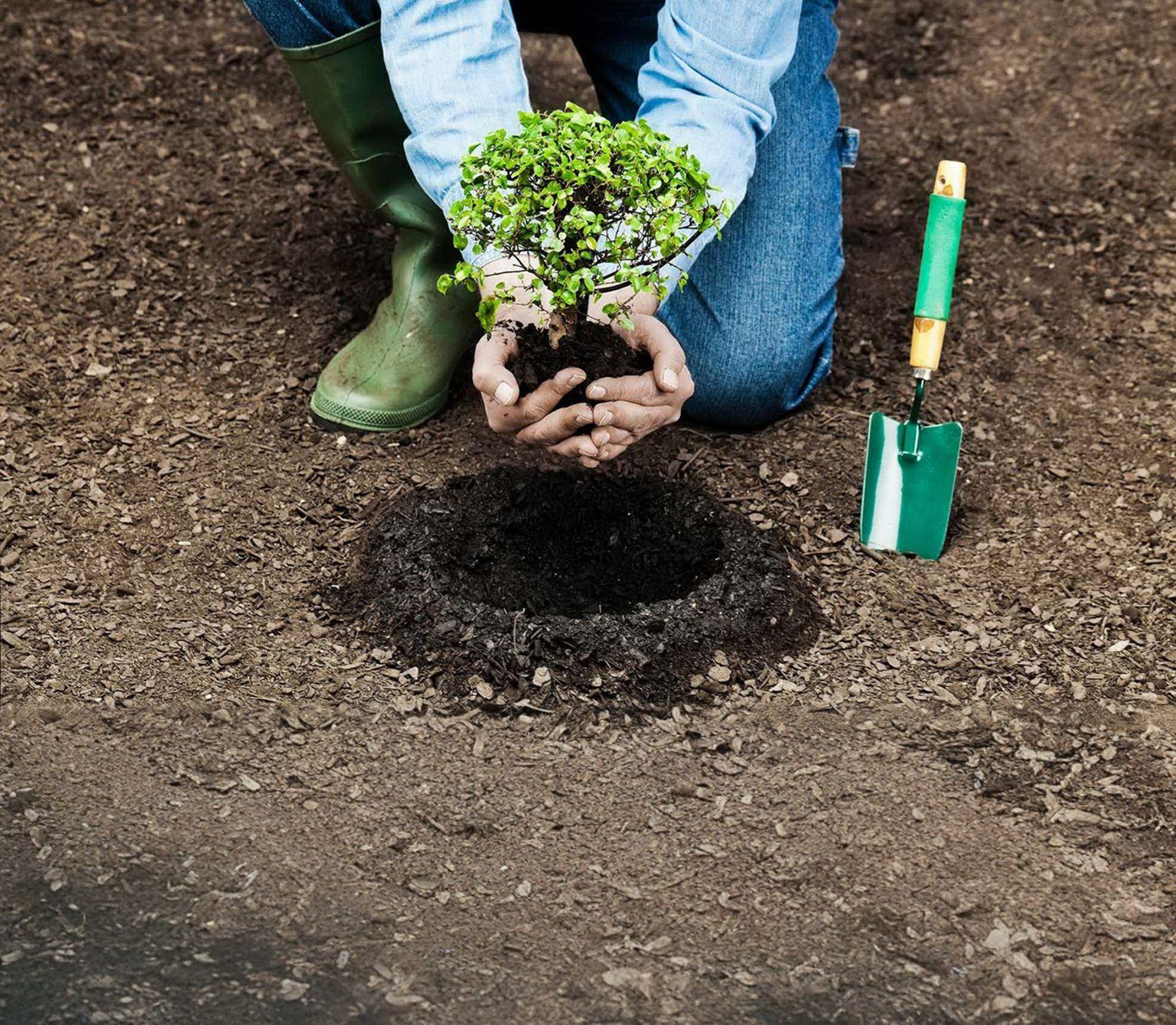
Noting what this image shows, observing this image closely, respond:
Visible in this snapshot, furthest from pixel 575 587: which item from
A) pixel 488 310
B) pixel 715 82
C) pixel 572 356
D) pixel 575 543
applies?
pixel 715 82

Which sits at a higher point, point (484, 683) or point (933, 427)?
point (933, 427)

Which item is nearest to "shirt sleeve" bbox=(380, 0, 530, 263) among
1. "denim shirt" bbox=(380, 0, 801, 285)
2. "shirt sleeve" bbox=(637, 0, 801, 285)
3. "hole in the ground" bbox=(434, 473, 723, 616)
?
"denim shirt" bbox=(380, 0, 801, 285)

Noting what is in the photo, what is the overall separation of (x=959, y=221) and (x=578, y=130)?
2.81 feet

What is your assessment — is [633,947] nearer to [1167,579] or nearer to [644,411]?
[644,411]

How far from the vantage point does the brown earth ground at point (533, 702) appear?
174 centimetres

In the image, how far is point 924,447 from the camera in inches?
96.2

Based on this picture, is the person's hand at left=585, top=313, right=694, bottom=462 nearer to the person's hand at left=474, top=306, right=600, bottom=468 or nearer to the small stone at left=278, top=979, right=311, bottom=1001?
the person's hand at left=474, top=306, right=600, bottom=468

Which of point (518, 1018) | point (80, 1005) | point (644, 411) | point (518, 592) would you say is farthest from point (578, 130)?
point (80, 1005)

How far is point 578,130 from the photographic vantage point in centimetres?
189

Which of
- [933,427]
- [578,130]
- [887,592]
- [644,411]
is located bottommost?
[887,592]

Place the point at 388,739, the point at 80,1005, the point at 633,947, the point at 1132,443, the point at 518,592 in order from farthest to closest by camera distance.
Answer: the point at 1132,443
the point at 518,592
the point at 388,739
the point at 633,947
the point at 80,1005

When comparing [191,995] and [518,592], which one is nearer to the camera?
[191,995]

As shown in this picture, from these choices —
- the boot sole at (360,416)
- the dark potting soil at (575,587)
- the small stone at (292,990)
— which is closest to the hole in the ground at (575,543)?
the dark potting soil at (575,587)

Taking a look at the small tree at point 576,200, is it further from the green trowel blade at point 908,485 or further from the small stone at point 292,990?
the small stone at point 292,990
